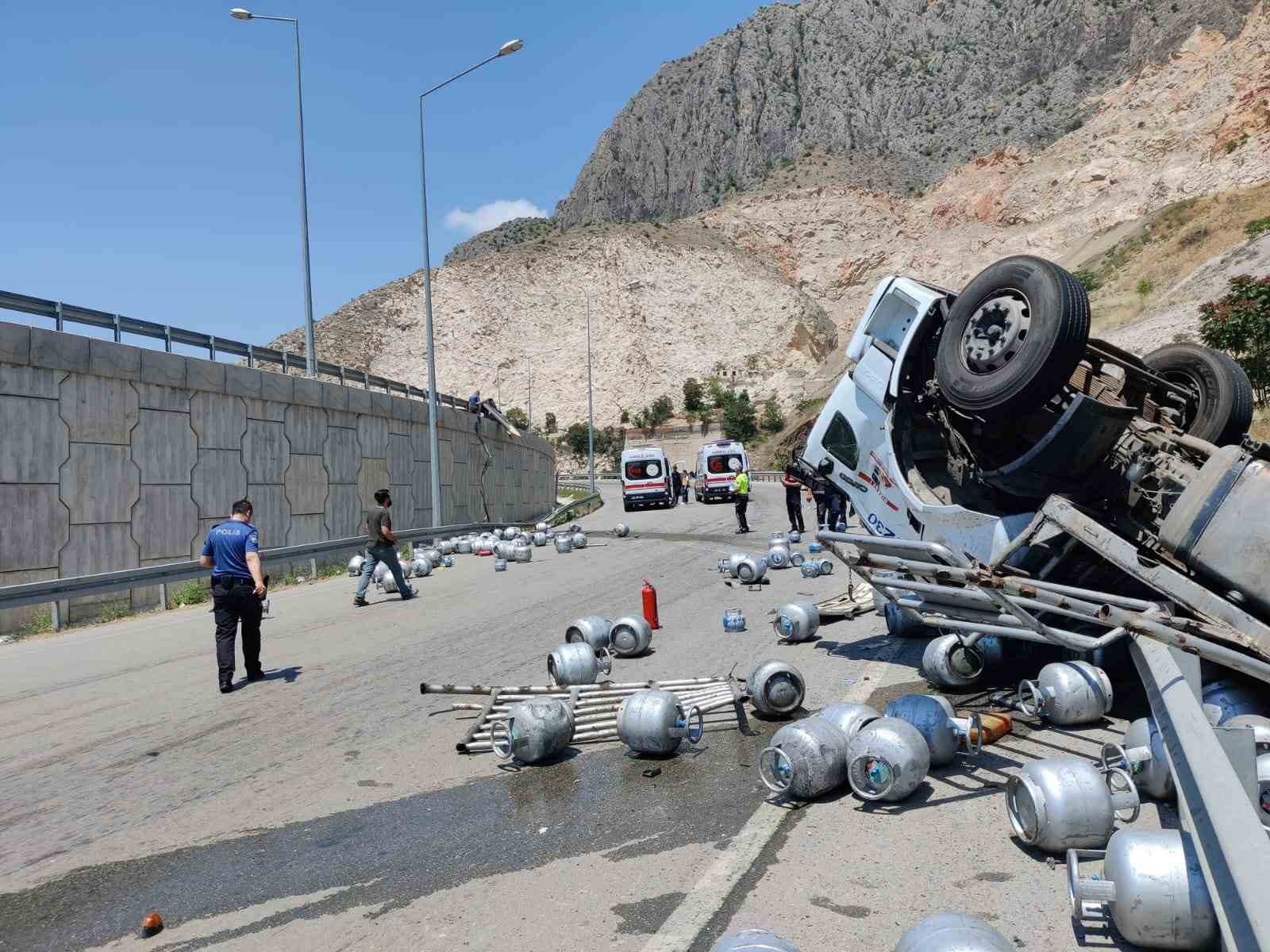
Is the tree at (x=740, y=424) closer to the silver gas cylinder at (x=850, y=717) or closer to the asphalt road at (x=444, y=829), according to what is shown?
the asphalt road at (x=444, y=829)

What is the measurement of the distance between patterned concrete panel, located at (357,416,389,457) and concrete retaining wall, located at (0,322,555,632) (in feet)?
0.16

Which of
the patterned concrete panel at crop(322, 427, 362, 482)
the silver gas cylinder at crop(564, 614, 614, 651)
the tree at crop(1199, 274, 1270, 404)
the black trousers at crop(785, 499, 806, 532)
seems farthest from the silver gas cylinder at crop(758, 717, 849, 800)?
the tree at crop(1199, 274, 1270, 404)

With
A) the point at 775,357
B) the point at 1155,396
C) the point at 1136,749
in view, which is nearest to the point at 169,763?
the point at 1136,749

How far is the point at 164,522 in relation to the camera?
1522 cm

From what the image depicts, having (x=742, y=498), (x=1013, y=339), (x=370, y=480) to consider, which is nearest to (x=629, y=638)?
(x=1013, y=339)

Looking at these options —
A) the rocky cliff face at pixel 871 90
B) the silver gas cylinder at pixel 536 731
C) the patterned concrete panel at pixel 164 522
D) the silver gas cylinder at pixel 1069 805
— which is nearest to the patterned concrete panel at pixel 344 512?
the patterned concrete panel at pixel 164 522

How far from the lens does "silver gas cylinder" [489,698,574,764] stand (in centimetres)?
554

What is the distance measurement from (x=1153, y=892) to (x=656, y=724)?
302 cm

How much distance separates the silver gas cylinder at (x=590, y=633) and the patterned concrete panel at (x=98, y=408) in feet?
33.1

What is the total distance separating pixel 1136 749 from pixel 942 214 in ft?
355

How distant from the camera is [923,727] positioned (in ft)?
16.3

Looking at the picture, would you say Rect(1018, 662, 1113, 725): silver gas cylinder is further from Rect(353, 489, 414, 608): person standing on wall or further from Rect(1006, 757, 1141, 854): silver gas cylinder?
Rect(353, 489, 414, 608): person standing on wall

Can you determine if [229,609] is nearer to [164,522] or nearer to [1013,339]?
[1013,339]

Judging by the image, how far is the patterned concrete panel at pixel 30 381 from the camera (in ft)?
41.4
